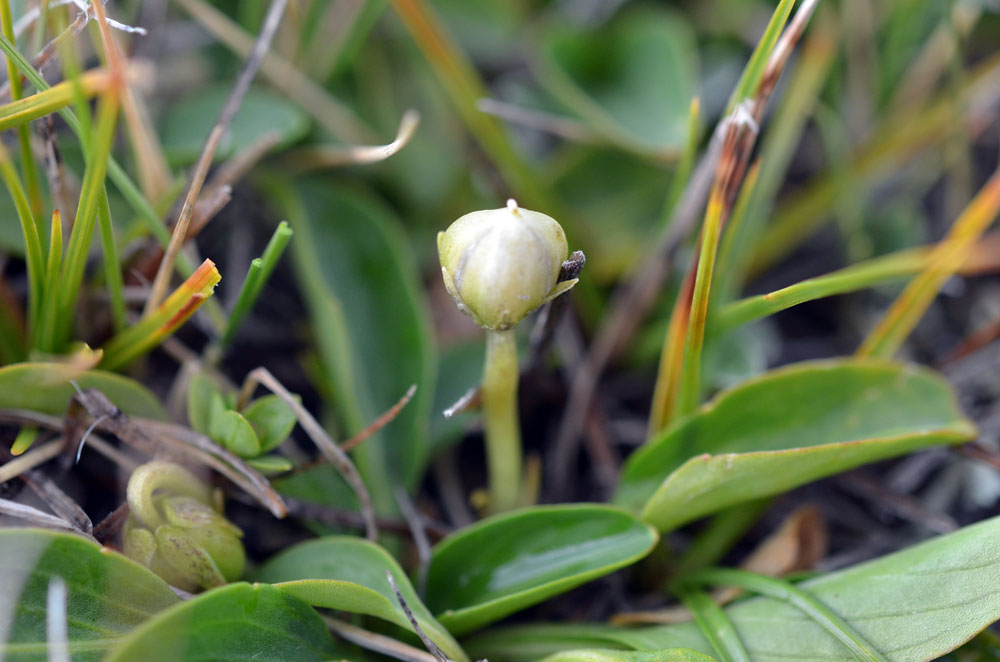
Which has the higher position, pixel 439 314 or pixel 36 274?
pixel 36 274

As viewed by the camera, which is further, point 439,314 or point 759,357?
point 439,314

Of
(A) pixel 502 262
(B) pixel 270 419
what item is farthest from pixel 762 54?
(B) pixel 270 419

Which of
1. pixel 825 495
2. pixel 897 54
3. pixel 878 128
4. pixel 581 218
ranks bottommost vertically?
pixel 825 495

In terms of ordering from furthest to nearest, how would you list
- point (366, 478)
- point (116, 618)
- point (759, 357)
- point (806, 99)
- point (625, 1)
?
point (625, 1), point (806, 99), point (759, 357), point (366, 478), point (116, 618)

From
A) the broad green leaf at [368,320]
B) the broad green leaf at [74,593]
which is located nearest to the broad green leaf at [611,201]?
the broad green leaf at [368,320]

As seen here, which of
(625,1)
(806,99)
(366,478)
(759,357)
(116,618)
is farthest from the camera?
(625,1)

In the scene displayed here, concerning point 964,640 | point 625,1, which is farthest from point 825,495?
point 625,1

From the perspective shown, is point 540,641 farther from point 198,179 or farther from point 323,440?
point 198,179

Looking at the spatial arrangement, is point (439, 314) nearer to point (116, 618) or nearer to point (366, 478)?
point (366, 478)
